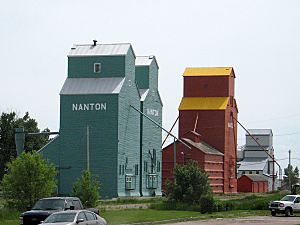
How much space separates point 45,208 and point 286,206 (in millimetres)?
26271

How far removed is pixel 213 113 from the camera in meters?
110

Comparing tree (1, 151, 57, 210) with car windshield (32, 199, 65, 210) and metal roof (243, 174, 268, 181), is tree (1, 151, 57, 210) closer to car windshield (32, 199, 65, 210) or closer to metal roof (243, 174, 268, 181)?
car windshield (32, 199, 65, 210)

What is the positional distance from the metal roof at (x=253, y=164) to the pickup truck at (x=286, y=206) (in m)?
78.7

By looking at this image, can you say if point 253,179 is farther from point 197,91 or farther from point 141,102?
point 141,102

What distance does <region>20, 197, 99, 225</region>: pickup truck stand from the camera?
30.4 m

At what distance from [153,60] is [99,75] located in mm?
14589

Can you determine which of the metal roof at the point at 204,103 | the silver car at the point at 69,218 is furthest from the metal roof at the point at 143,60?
the silver car at the point at 69,218

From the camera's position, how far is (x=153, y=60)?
95.6m

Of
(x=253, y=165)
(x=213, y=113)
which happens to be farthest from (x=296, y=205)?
(x=253, y=165)

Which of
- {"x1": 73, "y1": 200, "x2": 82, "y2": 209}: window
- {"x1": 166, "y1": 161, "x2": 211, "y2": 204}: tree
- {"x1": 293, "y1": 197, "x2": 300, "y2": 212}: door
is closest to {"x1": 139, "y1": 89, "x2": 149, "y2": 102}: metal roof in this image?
{"x1": 166, "y1": 161, "x2": 211, "y2": 204}: tree

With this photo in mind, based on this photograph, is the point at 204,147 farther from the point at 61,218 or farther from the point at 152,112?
the point at 61,218

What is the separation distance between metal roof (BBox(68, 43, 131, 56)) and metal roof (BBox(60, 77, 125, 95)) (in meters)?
3.18

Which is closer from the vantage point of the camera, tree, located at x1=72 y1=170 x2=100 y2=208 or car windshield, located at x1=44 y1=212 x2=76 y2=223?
car windshield, located at x1=44 y1=212 x2=76 y2=223

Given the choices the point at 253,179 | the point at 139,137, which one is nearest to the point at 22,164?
the point at 139,137
